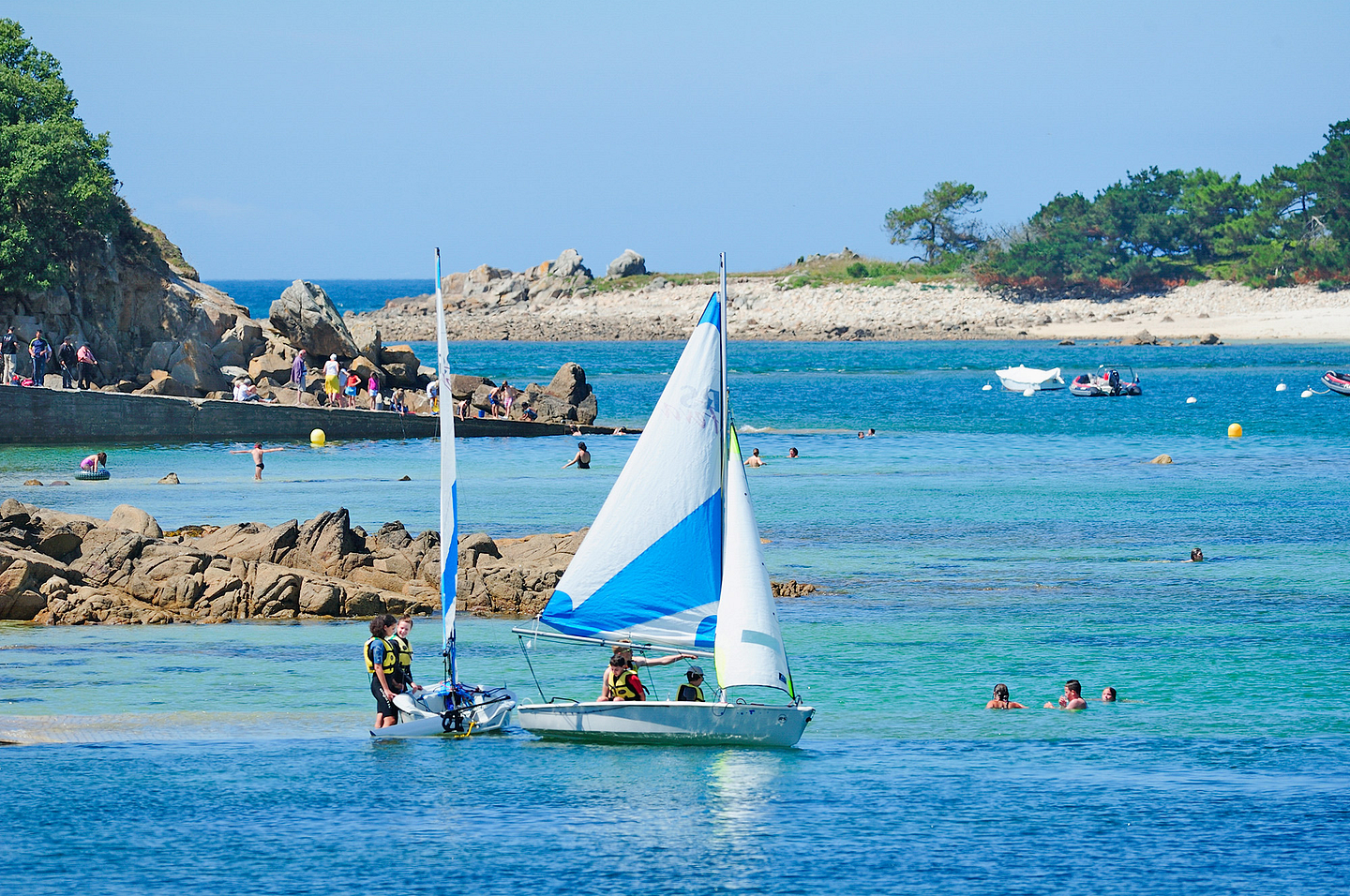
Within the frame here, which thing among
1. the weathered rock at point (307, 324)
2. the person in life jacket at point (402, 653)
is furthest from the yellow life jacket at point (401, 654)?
the weathered rock at point (307, 324)

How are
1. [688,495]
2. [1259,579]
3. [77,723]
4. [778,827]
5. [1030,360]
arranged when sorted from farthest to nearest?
[1030,360] < [1259,579] < [77,723] < [688,495] < [778,827]

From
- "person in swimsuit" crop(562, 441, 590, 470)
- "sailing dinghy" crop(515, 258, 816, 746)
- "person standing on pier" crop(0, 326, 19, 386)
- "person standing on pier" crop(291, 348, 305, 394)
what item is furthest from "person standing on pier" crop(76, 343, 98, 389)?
"sailing dinghy" crop(515, 258, 816, 746)

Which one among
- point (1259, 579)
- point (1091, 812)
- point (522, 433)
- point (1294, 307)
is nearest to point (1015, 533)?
point (1259, 579)

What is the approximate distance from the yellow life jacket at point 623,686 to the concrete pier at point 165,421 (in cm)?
4791

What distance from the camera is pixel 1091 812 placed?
20.7 m

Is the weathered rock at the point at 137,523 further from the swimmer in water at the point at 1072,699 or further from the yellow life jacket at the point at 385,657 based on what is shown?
the swimmer in water at the point at 1072,699

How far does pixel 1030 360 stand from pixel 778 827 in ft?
452

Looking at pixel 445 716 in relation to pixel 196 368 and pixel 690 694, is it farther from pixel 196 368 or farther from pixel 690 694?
pixel 196 368

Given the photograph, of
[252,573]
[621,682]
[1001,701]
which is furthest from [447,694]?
[252,573]

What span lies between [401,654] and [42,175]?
53391 millimetres

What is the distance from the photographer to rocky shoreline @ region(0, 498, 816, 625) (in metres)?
31.9

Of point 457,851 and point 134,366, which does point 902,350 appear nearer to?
point 134,366

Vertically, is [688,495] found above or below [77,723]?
above

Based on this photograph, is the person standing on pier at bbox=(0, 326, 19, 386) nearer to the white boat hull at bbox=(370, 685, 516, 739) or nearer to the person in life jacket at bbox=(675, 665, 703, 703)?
the white boat hull at bbox=(370, 685, 516, 739)
